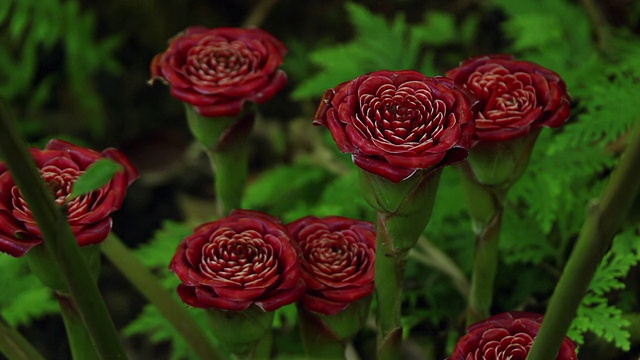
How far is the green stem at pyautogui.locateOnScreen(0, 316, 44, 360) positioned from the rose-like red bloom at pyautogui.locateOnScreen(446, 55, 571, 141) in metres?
0.30

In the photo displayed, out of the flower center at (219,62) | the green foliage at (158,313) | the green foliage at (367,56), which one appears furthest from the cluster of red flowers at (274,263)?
the green foliage at (367,56)

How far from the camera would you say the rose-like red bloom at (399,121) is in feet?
1.45

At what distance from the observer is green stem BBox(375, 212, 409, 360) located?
0.51 meters

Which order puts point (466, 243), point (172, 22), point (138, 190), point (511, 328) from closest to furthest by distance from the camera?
point (511, 328)
point (466, 243)
point (138, 190)
point (172, 22)

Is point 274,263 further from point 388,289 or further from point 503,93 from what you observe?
point 503,93

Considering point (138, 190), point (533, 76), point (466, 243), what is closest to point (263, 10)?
point (138, 190)

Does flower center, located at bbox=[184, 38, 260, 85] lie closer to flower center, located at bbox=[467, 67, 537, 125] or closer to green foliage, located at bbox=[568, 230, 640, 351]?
flower center, located at bbox=[467, 67, 537, 125]

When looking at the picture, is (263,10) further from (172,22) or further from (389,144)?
(389,144)

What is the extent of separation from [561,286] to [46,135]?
1.21 meters

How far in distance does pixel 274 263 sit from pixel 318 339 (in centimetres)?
8

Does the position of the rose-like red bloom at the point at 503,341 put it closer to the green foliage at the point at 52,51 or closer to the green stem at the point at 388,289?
the green stem at the point at 388,289

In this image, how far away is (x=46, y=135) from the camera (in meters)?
1.44

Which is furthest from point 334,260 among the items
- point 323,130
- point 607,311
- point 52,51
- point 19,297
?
point 52,51

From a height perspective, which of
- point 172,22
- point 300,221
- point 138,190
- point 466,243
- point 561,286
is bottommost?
point 138,190
